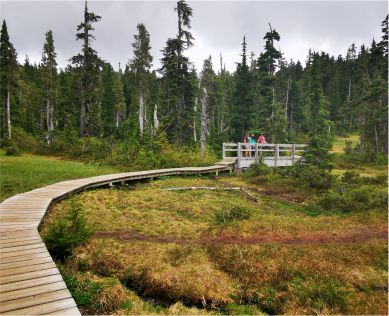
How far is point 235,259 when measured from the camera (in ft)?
22.4

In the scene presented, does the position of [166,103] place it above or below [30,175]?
above

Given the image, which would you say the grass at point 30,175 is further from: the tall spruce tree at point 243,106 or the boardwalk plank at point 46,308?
the tall spruce tree at point 243,106

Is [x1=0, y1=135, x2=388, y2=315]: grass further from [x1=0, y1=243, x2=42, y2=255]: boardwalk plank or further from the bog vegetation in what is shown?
[x1=0, y1=243, x2=42, y2=255]: boardwalk plank

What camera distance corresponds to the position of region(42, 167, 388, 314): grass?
211 inches

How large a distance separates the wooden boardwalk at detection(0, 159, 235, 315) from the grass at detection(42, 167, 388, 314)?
82 centimetres

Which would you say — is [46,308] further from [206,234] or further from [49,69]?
[49,69]

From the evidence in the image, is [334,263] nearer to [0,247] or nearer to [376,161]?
[0,247]

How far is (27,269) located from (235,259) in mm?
4410

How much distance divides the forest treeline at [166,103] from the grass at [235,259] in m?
12.7

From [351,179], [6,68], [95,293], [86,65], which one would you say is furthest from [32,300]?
[6,68]

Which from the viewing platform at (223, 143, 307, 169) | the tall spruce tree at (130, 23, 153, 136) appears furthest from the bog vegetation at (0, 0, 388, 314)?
the tall spruce tree at (130, 23, 153, 136)

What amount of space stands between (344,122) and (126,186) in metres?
59.1

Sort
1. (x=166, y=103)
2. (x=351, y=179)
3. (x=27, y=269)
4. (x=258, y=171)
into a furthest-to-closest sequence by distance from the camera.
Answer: (x=166, y=103) → (x=258, y=171) → (x=351, y=179) → (x=27, y=269)

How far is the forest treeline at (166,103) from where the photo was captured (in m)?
28.0
